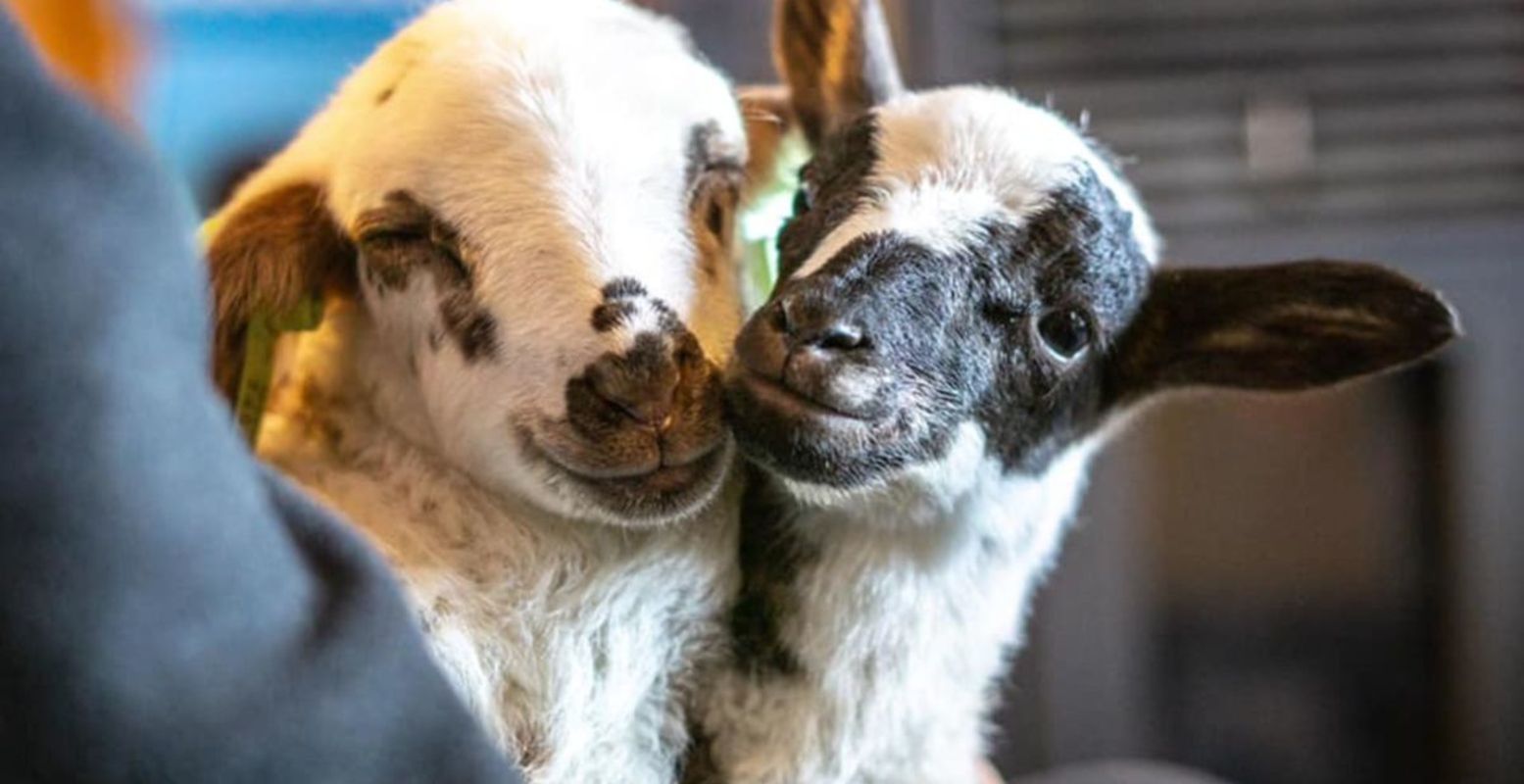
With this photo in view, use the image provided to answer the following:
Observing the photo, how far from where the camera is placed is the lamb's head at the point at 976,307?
32.3 inches

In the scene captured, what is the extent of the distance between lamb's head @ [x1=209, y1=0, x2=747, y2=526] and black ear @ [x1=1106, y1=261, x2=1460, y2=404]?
228mm

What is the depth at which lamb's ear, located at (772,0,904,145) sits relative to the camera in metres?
1.07

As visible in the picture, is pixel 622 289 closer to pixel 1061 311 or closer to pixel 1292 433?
Result: pixel 1061 311

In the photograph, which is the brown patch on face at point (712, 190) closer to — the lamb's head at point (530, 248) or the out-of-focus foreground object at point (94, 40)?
the lamb's head at point (530, 248)

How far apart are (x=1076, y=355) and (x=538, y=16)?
1.01 ft

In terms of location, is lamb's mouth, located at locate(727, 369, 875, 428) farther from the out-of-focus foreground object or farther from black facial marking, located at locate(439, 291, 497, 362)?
the out-of-focus foreground object

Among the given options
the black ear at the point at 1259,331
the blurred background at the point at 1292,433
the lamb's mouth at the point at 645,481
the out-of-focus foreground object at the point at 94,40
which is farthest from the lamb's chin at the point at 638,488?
the out-of-focus foreground object at the point at 94,40

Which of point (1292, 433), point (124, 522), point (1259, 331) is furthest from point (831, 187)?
point (1292, 433)

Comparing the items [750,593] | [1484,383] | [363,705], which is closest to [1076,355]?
[750,593]

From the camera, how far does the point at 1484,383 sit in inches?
95.8

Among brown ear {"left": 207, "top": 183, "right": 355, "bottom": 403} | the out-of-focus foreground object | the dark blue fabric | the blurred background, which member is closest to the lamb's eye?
brown ear {"left": 207, "top": 183, "right": 355, "bottom": 403}

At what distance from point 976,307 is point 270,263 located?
33 centimetres

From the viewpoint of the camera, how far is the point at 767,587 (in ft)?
3.05

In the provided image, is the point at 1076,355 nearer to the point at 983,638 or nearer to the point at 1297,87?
the point at 983,638
